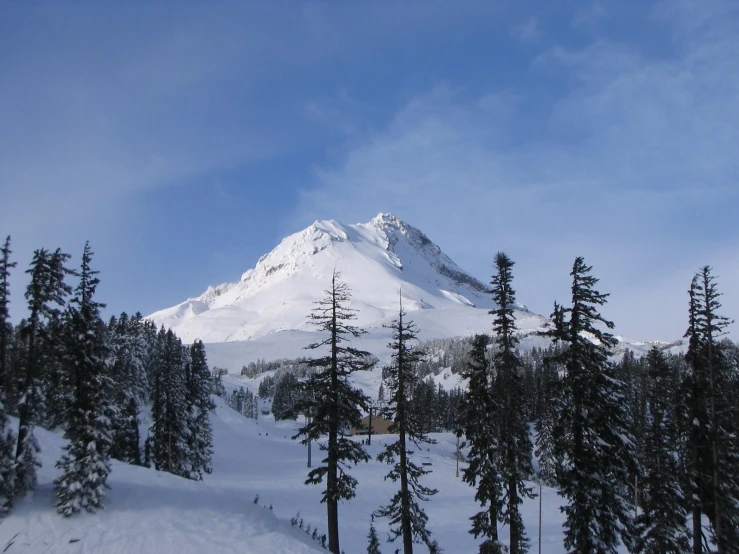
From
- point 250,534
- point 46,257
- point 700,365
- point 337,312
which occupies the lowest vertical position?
point 250,534

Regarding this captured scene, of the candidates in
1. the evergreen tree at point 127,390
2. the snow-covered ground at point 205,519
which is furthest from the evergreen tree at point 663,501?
the evergreen tree at point 127,390

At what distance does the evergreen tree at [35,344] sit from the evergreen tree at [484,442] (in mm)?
19714

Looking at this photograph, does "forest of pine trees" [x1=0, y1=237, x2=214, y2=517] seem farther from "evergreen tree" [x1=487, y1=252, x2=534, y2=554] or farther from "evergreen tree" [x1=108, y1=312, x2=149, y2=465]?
"evergreen tree" [x1=487, y1=252, x2=534, y2=554]

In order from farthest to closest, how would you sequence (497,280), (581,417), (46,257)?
(46,257) → (497,280) → (581,417)

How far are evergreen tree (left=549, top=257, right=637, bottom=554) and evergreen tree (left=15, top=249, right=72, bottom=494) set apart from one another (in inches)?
887

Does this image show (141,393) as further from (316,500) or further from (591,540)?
(591,540)

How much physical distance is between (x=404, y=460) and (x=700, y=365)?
13375 millimetres

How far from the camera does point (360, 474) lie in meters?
64.9

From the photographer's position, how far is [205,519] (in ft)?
78.3

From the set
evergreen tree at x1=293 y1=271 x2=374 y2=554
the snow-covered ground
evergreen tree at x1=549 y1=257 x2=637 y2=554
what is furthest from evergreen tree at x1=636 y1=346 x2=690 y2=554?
Result: evergreen tree at x1=293 y1=271 x2=374 y2=554

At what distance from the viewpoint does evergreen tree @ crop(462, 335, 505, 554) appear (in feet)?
78.8

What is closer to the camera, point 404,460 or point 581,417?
point 581,417

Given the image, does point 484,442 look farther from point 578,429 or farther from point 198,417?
point 198,417

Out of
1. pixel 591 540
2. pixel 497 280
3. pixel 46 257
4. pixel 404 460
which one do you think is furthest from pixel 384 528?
pixel 46 257
